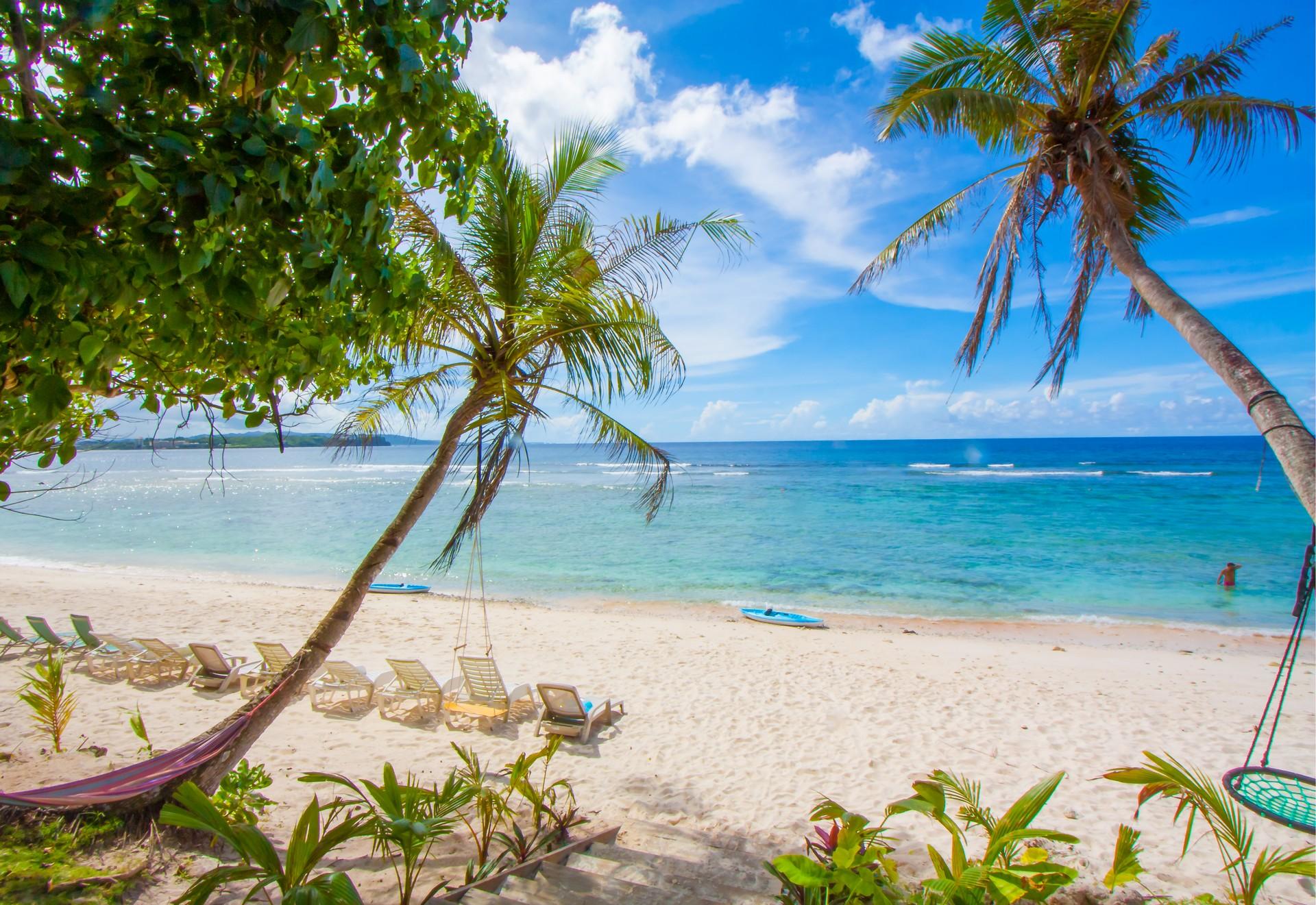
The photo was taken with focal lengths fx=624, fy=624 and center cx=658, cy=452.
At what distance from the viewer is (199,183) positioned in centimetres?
139

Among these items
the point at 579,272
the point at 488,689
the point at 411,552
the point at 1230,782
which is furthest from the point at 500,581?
the point at 1230,782

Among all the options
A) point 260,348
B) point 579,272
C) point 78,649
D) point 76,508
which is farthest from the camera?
point 76,508

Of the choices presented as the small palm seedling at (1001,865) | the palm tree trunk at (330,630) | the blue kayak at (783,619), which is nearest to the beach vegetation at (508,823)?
the palm tree trunk at (330,630)

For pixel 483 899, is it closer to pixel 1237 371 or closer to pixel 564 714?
pixel 564 714

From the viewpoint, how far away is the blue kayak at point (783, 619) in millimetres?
12492

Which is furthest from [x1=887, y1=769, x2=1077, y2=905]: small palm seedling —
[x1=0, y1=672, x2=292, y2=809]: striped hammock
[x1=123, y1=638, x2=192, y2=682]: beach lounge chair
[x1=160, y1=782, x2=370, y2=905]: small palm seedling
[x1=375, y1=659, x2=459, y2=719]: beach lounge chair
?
[x1=123, y1=638, x2=192, y2=682]: beach lounge chair

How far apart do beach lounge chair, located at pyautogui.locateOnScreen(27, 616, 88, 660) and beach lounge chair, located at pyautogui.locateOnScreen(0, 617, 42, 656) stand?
12cm

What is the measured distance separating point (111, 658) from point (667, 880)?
8334 millimetres

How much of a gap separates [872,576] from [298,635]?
47.3 feet

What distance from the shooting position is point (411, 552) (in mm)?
22000

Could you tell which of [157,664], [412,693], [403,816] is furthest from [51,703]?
[403,816]

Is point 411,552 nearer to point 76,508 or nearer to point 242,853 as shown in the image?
point 242,853

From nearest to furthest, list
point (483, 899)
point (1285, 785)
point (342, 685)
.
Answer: point (483, 899)
point (1285, 785)
point (342, 685)

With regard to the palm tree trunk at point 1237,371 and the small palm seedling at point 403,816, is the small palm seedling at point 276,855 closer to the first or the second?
the small palm seedling at point 403,816
